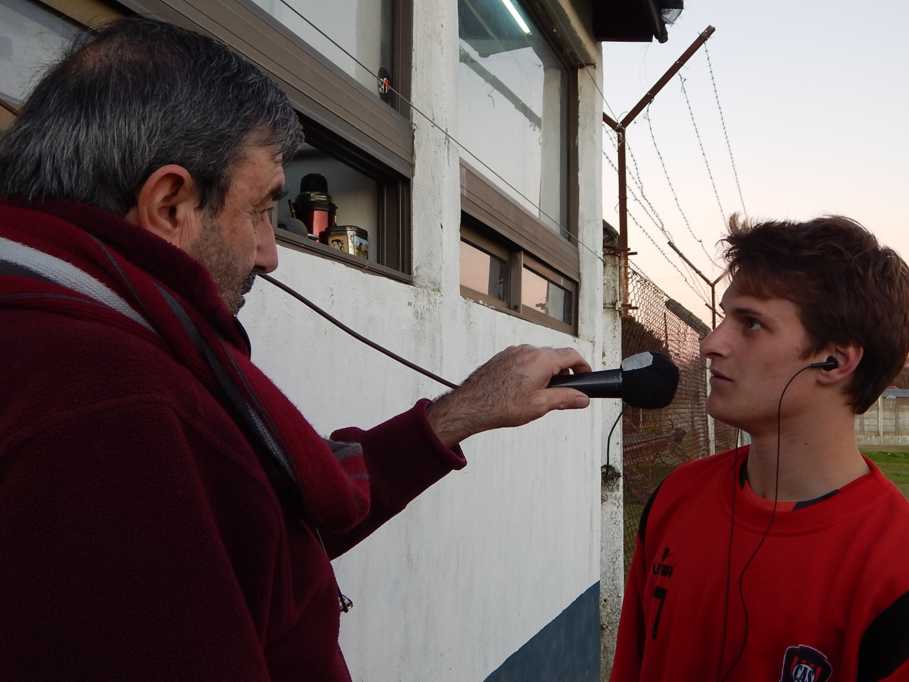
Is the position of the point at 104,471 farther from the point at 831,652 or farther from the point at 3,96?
the point at 831,652

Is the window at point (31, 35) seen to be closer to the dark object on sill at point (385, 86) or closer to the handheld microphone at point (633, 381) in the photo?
the handheld microphone at point (633, 381)

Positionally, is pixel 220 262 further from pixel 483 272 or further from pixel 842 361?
pixel 483 272

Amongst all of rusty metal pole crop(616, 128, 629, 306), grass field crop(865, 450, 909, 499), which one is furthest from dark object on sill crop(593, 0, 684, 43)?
grass field crop(865, 450, 909, 499)

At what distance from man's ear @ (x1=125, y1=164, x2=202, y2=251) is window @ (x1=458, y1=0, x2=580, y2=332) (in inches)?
106

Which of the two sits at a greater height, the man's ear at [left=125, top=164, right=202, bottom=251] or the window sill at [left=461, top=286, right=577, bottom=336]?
the window sill at [left=461, top=286, right=577, bottom=336]

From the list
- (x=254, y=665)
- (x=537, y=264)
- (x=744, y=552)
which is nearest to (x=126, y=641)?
(x=254, y=665)

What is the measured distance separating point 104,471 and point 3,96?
1.20m

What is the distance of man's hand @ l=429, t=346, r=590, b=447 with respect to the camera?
5.86 ft

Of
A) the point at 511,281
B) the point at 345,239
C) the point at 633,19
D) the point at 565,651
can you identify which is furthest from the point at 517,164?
the point at 565,651

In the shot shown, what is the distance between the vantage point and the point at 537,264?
514 centimetres

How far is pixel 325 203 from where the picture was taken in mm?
2859

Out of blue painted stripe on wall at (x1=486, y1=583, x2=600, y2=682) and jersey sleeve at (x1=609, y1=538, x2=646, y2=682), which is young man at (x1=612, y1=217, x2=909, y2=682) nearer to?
jersey sleeve at (x1=609, y1=538, x2=646, y2=682)

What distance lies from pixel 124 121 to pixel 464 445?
2.68 meters

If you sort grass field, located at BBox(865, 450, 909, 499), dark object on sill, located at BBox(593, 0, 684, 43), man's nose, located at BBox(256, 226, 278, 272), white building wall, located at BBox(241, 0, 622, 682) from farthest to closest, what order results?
grass field, located at BBox(865, 450, 909, 499), dark object on sill, located at BBox(593, 0, 684, 43), white building wall, located at BBox(241, 0, 622, 682), man's nose, located at BBox(256, 226, 278, 272)
